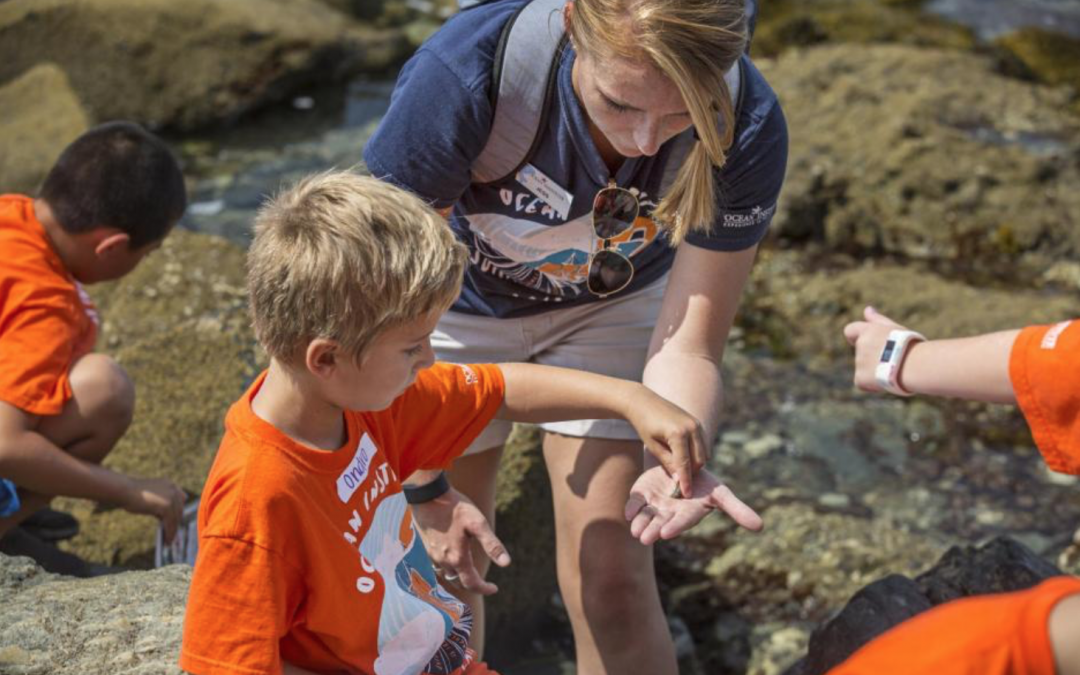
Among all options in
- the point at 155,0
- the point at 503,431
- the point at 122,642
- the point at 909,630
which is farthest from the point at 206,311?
the point at 155,0

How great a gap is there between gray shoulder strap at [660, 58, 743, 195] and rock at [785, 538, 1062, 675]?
1.04m

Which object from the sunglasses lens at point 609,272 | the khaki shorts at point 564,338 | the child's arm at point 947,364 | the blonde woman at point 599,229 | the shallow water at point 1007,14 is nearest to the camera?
the child's arm at point 947,364

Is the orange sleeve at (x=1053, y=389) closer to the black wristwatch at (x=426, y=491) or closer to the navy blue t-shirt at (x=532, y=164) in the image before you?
the navy blue t-shirt at (x=532, y=164)

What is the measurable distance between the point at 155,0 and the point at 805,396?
4771 millimetres

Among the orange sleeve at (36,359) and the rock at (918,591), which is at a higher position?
the orange sleeve at (36,359)

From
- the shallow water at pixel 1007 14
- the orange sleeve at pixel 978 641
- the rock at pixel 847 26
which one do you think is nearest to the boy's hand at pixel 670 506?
the orange sleeve at pixel 978 641

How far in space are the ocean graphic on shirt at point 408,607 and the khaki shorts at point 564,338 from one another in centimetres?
57

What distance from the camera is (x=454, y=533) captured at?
269 cm

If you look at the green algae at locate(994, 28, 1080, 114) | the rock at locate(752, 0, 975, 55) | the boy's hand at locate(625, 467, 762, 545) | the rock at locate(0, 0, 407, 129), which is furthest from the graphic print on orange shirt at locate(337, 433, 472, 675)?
the green algae at locate(994, 28, 1080, 114)

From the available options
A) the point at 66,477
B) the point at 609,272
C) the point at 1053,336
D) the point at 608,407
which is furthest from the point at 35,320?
the point at 1053,336

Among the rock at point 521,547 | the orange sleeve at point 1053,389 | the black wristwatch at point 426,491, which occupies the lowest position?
the rock at point 521,547

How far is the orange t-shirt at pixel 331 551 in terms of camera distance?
194 cm

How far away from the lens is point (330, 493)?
2.09 meters

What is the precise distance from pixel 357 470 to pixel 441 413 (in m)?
0.29
